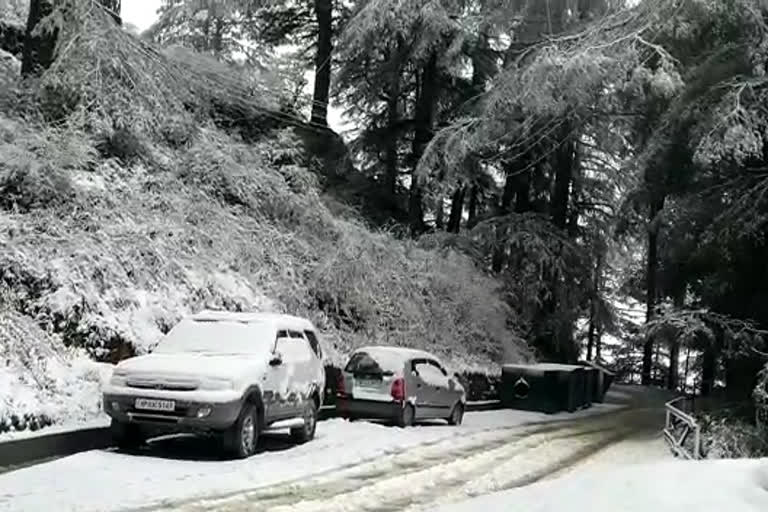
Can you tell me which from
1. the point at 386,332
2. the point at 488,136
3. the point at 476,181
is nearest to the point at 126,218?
the point at 386,332

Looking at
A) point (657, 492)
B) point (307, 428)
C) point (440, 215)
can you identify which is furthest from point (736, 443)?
point (440, 215)

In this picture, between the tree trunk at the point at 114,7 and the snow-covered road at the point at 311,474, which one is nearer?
the snow-covered road at the point at 311,474

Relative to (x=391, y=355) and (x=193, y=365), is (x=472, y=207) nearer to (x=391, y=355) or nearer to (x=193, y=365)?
(x=391, y=355)

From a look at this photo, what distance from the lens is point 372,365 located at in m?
17.4

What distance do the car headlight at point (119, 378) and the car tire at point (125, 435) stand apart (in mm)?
467

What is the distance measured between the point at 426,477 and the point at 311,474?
60.9 inches

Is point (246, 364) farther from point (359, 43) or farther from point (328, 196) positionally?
point (359, 43)

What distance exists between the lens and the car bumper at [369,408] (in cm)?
1711

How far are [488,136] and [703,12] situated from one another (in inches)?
301

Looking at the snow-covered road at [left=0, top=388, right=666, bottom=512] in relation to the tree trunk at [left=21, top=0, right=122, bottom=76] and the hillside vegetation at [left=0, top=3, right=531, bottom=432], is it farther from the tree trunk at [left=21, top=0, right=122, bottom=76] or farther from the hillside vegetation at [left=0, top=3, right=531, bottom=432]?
the tree trunk at [left=21, top=0, right=122, bottom=76]

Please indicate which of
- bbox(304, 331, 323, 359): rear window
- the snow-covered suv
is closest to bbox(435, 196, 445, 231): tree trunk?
bbox(304, 331, 323, 359): rear window

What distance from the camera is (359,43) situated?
26266 mm

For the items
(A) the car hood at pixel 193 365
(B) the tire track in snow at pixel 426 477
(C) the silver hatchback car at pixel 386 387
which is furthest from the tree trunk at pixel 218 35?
(A) the car hood at pixel 193 365

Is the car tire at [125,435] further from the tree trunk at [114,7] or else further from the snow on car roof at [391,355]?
the tree trunk at [114,7]
